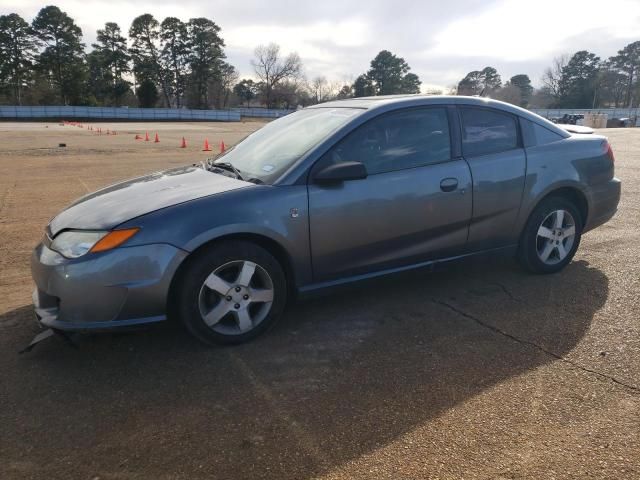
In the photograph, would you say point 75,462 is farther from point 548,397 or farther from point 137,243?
point 548,397

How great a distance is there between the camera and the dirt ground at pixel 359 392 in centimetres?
223

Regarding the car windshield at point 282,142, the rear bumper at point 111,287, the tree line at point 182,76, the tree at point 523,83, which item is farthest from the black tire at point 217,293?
the tree at point 523,83

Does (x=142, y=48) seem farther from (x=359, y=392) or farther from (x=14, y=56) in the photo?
(x=359, y=392)

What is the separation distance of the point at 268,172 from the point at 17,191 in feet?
24.8

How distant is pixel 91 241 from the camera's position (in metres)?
Answer: 2.94

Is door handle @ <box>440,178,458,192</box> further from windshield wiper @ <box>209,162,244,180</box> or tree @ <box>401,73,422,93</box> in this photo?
tree @ <box>401,73,422,93</box>

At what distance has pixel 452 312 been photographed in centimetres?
382

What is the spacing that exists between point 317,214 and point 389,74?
88.1 m

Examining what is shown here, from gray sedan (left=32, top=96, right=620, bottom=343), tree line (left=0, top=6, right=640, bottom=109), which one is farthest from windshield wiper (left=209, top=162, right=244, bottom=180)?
tree line (left=0, top=6, right=640, bottom=109)

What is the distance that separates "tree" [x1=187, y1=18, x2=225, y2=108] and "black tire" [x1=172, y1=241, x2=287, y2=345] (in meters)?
81.4

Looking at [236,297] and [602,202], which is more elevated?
[602,202]

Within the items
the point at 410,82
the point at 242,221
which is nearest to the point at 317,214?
the point at 242,221

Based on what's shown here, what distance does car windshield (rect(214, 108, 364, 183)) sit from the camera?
3.56m

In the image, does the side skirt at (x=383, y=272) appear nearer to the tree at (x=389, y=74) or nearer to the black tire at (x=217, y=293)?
the black tire at (x=217, y=293)
